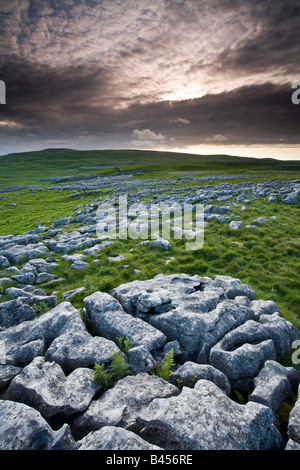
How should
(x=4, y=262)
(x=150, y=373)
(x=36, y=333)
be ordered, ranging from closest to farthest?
(x=150, y=373), (x=36, y=333), (x=4, y=262)

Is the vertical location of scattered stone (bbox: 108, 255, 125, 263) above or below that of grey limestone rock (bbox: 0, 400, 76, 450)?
above

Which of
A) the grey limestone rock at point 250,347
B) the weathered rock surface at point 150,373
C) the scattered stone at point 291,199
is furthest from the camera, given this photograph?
the scattered stone at point 291,199

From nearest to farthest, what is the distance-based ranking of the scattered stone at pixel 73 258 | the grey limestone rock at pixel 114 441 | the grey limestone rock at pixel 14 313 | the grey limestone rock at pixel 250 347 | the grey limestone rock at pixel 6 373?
the grey limestone rock at pixel 114 441 → the grey limestone rock at pixel 6 373 → the grey limestone rock at pixel 250 347 → the grey limestone rock at pixel 14 313 → the scattered stone at pixel 73 258

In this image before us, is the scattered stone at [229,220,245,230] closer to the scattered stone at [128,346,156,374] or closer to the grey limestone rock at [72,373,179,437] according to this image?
the scattered stone at [128,346,156,374]

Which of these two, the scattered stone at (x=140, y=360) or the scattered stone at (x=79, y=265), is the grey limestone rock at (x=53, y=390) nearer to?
the scattered stone at (x=140, y=360)

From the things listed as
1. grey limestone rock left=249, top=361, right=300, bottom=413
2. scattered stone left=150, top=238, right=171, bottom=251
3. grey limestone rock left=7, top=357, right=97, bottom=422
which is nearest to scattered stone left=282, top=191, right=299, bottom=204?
scattered stone left=150, top=238, right=171, bottom=251

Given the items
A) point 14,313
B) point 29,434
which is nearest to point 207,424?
point 29,434

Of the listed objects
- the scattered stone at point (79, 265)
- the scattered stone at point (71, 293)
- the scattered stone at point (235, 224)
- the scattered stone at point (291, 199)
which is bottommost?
the scattered stone at point (71, 293)

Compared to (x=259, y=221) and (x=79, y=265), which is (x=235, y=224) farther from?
(x=79, y=265)

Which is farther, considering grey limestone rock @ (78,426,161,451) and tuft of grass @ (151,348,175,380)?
tuft of grass @ (151,348,175,380)

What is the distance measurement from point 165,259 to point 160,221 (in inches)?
308

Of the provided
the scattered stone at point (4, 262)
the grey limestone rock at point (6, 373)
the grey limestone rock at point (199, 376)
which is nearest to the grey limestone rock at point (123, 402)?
the grey limestone rock at point (199, 376)

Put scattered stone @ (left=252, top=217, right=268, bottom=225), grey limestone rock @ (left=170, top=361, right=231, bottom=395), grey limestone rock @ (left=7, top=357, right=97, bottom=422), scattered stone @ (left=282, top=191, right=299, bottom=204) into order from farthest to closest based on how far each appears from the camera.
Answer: scattered stone @ (left=282, top=191, right=299, bottom=204) → scattered stone @ (left=252, top=217, right=268, bottom=225) → grey limestone rock @ (left=170, top=361, right=231, bottom=395) → grey limestone rock @ (left=7, top=357, right=97, bottom=422)

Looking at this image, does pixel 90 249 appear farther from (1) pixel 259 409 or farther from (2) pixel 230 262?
(1) pixel 259 409
